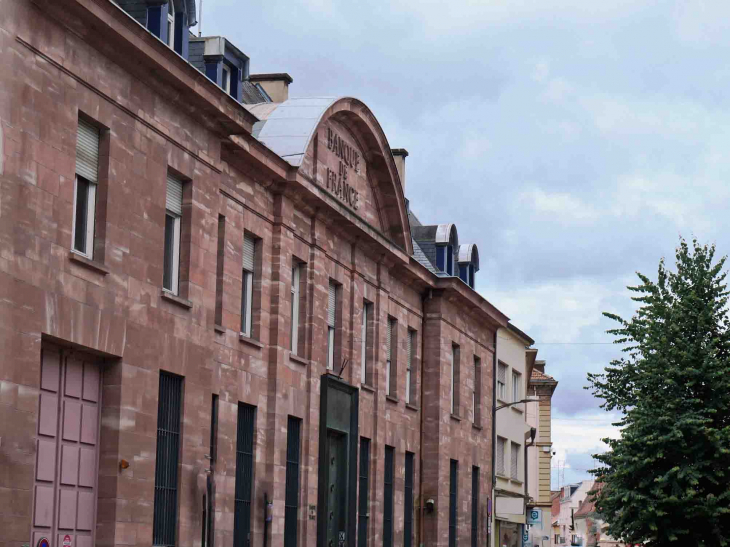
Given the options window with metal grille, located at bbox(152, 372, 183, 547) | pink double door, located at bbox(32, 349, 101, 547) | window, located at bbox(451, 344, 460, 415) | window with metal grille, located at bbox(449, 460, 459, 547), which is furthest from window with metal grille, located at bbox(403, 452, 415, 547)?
pink double door, located at bbox(32, 349, 101, 547)

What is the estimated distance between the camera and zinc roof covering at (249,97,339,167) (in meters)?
30.5

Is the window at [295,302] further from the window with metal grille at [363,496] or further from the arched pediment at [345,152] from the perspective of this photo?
the window with metal grille at [363,496]

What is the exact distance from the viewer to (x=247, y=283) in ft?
95.0

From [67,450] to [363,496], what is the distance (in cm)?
1669

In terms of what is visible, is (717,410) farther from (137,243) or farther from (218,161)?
(137,243)

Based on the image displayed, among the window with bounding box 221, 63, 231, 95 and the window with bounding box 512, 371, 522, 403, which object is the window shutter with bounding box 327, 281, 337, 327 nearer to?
the window with bounding box 221, 63, 231, 95

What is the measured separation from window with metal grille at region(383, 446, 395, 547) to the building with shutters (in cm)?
7

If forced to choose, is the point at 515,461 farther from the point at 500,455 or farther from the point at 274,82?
the point at 274,82

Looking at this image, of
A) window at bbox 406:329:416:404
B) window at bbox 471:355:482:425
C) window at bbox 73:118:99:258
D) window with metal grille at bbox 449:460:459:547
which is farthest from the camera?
window at bbox 471:355:482:425

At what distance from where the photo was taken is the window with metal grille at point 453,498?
43344 mm

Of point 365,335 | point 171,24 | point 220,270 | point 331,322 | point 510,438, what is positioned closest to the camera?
point 171,24

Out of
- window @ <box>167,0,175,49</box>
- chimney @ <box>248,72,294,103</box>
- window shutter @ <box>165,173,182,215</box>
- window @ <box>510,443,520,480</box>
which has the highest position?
chimney @ <box>248,72,294,103</box>

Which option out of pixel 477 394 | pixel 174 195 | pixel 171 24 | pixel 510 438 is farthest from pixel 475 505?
pixel 171 24

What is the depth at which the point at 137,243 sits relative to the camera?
21.4m
